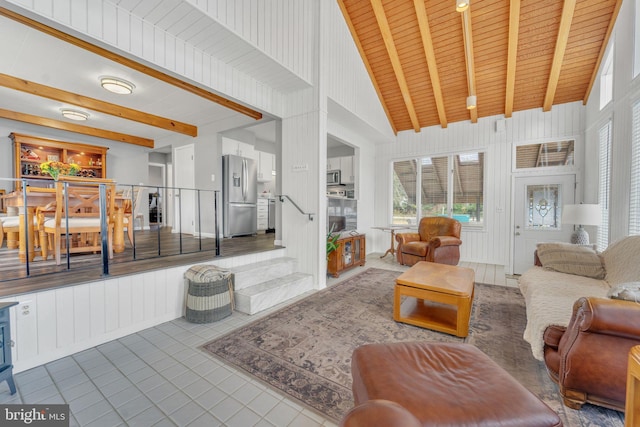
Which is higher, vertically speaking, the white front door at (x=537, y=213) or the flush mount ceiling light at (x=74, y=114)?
the flush mount ceiling light at (x=74, y=114)

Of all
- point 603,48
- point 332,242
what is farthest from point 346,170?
point 603,48

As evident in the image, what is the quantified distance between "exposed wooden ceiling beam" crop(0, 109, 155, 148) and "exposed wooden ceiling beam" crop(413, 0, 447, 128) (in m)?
6.94

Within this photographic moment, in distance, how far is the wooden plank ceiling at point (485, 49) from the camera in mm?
3682

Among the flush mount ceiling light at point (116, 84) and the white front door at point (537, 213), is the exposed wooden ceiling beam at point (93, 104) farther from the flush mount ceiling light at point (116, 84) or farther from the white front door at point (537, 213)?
the white front door at point (537, 213)

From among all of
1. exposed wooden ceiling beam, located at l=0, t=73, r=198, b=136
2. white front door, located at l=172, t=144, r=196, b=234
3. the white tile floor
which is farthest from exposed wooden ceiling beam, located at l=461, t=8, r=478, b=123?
white front door, located at l=172, t=144, r=196, b=234

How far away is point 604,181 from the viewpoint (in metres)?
3.65

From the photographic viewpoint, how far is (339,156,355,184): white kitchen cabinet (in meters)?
6.39

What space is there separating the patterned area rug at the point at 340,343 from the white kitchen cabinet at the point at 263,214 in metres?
4.25

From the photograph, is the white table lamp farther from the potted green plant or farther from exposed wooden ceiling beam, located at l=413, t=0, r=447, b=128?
the potted green plant

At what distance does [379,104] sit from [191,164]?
4650 mm

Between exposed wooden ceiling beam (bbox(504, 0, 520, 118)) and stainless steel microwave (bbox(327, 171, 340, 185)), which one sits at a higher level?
exposed wooden ceiling beam (bbox(504, 0, 520, 118))

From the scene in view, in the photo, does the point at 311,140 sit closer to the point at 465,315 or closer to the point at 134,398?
the point at 465,315

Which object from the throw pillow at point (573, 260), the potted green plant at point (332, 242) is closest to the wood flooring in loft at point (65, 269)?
the potted green plant at point (332, 242)

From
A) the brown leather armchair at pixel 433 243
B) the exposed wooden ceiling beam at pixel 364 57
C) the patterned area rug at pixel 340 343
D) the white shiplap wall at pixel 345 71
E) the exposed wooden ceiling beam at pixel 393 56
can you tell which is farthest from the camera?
the brown leather armchair at pixel 433 243
